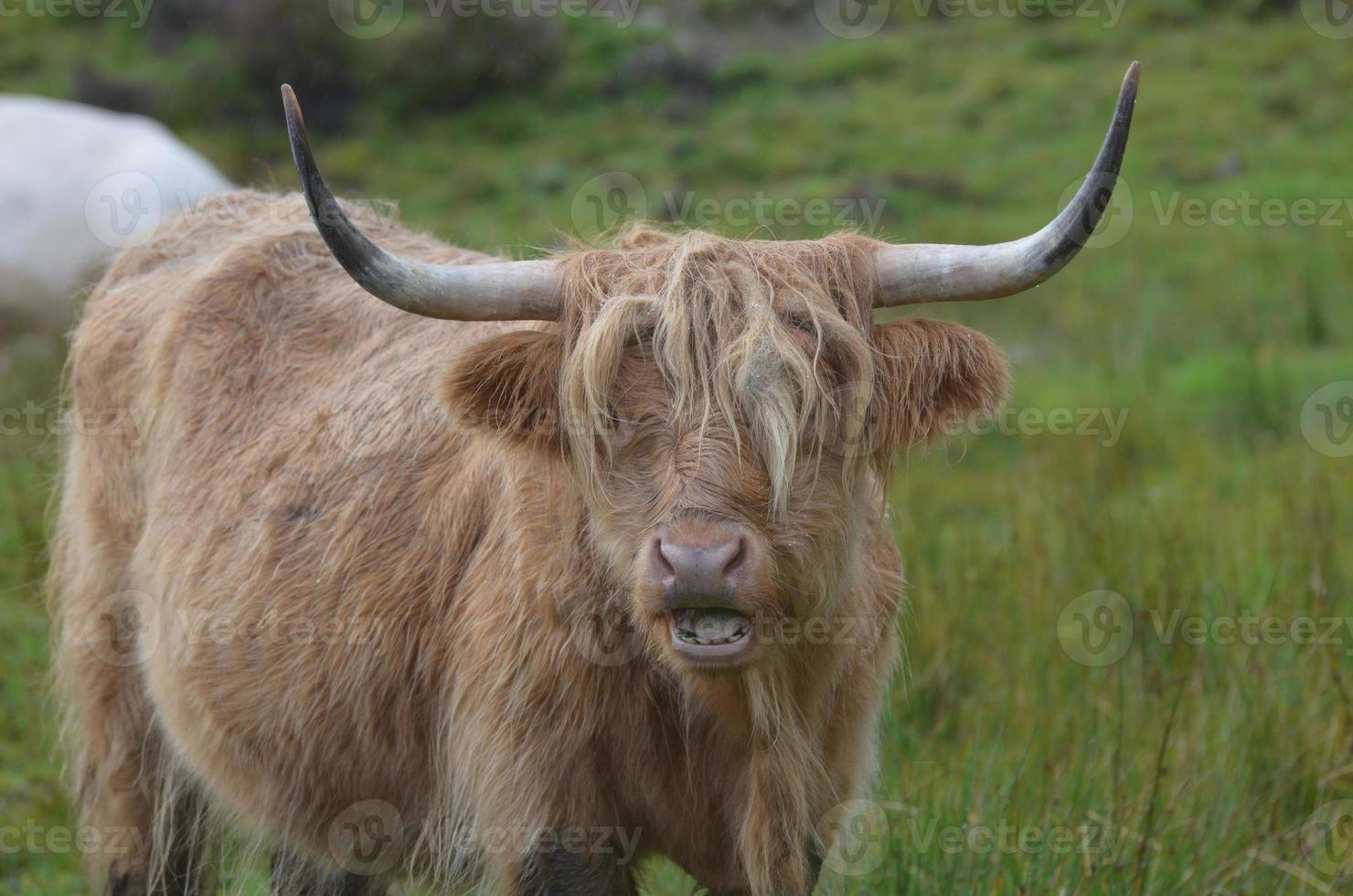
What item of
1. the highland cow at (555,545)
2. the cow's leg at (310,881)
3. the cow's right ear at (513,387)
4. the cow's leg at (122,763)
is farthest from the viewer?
the cow's leg at (122,763)

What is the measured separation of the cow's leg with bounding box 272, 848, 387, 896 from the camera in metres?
3.88

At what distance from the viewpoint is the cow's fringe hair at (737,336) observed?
266 centimetres

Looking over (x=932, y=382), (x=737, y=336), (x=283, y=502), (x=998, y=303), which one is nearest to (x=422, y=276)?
(x=737, y=336)

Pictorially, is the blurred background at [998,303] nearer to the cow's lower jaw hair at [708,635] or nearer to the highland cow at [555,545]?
→ the highland cow at [555,545]

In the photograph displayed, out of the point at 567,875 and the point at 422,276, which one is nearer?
the point at 422,276

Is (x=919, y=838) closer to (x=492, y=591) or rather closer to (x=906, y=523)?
(x=492, y=591)

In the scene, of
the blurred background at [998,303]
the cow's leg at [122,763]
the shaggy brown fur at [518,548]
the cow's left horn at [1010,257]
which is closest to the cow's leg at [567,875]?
the shaggy brown fur at [518,548]

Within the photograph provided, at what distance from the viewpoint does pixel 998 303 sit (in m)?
10.6

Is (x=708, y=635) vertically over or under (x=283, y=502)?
under

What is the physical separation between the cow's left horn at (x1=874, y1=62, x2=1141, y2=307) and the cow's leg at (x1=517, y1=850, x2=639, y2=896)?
122 centimetres

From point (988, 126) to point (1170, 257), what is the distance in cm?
407

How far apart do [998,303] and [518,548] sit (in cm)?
818

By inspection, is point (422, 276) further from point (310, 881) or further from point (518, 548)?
point (310, 881)

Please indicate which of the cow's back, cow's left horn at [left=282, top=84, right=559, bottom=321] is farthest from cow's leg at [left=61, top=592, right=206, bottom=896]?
cow's left horn at [left=282, top=84, right=559, bottom=321]
